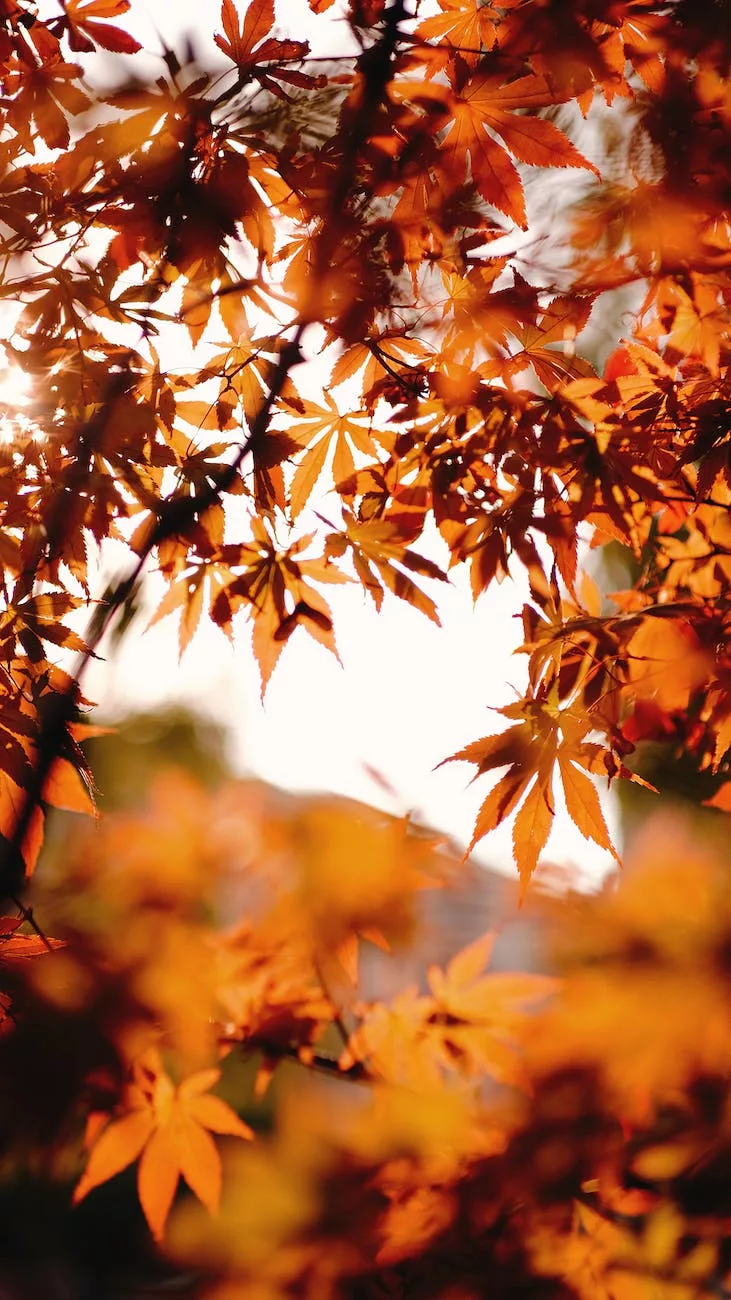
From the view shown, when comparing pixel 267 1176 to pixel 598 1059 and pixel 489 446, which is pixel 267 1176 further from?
pixel 489 446

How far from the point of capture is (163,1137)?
138 centimetres

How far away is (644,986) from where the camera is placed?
3.46 ft

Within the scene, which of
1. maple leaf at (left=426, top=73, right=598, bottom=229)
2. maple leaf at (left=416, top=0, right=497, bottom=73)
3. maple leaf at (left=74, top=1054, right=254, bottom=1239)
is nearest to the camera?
maple leaf at (left=426, top=73, right=598, bottom=229)

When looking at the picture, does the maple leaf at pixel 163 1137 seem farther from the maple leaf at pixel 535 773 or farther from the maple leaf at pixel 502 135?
the maple leaf at pixel 502 135

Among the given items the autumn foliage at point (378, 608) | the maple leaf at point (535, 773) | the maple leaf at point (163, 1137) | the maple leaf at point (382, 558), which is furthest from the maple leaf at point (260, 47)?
the maple leaf at point (163, 1137)

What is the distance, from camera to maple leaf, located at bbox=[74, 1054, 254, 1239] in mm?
1322

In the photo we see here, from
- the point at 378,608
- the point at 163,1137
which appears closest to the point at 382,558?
the point at 378,608

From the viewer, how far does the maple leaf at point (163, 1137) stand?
1322 mm

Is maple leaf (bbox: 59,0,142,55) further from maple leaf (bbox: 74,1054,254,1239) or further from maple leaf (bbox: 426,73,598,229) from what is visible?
maple leaf (bbox: 74,1054,254,1239)

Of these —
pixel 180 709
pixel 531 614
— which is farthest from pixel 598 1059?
pixel 180 709

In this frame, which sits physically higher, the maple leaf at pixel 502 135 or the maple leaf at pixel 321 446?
the maple leaf at pixel 502 135

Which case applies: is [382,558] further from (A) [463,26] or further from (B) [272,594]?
(A) [463,26]

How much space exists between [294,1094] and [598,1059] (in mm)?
551

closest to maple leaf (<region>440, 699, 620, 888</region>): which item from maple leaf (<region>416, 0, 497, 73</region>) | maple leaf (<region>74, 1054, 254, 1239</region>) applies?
maple leaf (<region>74, 1054, 254, 1239</region>)
